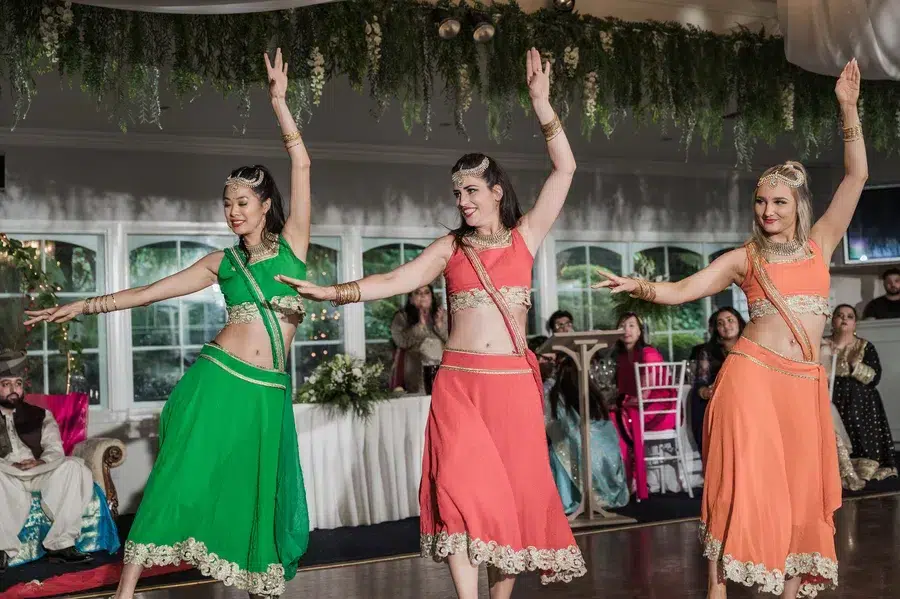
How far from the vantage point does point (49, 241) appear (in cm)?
838

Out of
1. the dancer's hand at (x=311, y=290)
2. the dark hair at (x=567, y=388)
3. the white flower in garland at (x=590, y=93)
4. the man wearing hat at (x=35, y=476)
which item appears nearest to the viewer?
the dancer's hand at (x=311, y=290)

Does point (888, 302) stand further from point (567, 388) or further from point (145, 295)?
point (145, 295)

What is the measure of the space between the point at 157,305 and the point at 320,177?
1.85 meters

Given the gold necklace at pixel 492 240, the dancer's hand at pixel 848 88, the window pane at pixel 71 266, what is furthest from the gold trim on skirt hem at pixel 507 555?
the window pane at pixel 71 266

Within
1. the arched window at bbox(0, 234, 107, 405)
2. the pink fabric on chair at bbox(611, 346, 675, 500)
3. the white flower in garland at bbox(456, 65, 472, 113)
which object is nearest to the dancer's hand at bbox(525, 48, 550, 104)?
the white flower in garland at bbox(456, 65, 472, 113)

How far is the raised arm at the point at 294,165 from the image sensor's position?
12.4 ft

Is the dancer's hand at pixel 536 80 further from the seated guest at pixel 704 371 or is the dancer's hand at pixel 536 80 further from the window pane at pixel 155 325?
the window pane at pixel 155 325

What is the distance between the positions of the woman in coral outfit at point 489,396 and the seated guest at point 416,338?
4.85 meters

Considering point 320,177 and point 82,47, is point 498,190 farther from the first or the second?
point 320,177

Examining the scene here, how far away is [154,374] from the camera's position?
28.5 ft

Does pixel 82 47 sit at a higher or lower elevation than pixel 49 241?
higher

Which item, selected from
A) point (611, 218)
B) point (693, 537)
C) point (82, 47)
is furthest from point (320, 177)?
point (693, 537)

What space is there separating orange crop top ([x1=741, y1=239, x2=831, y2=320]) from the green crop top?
1.64 metres

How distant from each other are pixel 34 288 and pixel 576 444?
3833 millimetres
